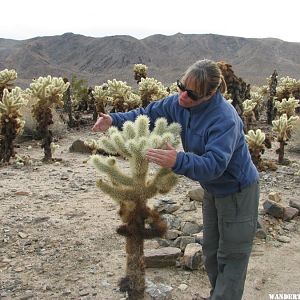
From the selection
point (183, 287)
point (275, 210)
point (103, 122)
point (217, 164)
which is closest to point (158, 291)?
point (183, 287)

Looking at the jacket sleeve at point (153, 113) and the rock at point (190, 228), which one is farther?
the rock at point (190, 228)

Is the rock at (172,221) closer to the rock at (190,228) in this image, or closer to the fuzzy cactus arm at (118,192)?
the rock at (190,228)

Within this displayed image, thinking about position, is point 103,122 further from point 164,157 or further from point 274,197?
point 274,197

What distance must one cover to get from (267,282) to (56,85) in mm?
6681

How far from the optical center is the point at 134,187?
354 centimetres

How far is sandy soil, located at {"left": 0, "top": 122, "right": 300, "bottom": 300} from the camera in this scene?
13.7 ft

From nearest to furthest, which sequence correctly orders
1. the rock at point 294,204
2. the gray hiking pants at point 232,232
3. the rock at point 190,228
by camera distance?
the gray hiking pants at point 232,232
the rock at point 190,228
the rock at point 294,204

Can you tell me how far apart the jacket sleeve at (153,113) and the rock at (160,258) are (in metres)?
1.50

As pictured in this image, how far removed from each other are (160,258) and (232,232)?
60.1 inches

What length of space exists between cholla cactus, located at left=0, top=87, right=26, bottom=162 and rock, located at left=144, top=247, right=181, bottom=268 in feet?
17.0

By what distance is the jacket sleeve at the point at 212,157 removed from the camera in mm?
2729

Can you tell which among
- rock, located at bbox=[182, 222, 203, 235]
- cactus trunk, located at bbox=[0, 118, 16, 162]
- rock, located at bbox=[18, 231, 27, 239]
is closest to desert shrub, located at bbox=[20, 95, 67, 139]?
cactus trunk, located at bbox=[0, 118, 16, 162]

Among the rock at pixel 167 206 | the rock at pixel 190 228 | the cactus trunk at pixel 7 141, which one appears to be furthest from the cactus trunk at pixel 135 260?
the cactus trunk at pixel 7 141

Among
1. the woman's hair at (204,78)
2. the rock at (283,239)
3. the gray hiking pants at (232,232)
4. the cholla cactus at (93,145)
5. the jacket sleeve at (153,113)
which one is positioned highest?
the woman's hair at (204,78)
